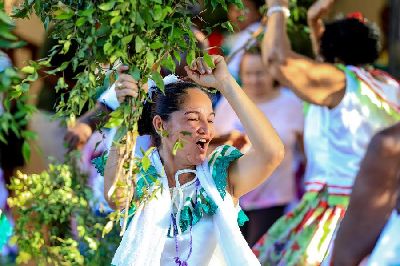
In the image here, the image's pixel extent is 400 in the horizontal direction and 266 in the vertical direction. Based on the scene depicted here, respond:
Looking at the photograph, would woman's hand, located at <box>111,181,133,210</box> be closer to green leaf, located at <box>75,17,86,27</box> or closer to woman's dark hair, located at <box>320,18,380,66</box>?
green leaf, located at <box>75,17,86,27</box>

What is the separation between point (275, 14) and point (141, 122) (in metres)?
1.50

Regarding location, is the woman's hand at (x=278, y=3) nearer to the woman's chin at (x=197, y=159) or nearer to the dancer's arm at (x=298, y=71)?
the dancer's arm at (x=298, y=71)

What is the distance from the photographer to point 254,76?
21.3 ft

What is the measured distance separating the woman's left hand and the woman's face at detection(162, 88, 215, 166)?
0.51 ft

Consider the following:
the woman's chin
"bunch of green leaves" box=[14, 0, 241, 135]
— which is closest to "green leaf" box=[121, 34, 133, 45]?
"bunch of green leaves" box=[14, 0, 241, 135]

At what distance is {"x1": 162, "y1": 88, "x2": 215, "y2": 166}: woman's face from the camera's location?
154 inches

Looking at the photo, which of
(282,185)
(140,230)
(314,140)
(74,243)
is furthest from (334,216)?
(140,230)

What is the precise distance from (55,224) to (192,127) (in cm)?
119

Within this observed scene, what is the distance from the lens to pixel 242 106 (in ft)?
12.6

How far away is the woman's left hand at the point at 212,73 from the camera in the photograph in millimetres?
3812

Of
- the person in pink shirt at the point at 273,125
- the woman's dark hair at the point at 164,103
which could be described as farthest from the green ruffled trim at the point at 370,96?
the woman's dark hair at the point at 164,103

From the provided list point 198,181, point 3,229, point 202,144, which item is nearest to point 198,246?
point 198,181

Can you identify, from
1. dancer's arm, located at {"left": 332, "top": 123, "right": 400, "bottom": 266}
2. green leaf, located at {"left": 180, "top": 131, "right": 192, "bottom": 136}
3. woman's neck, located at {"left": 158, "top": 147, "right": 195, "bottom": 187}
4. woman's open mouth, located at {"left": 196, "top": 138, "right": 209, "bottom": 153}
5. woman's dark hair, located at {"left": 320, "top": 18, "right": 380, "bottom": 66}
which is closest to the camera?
dancer's arm, located at {"left": 332, "top": 123, "right": 400, "bottom": 266}

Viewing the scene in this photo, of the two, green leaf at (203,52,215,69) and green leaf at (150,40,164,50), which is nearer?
green leaf at (150,40,164,50)
